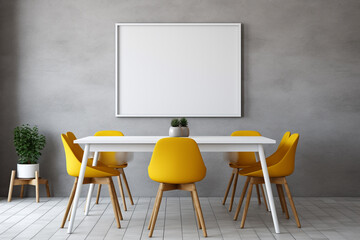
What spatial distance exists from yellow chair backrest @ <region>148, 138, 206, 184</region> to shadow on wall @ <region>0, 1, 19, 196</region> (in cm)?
252

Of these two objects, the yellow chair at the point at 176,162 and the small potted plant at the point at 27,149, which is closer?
the yellow chair at the point at 176,162

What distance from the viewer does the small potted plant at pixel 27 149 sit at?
4371 mm

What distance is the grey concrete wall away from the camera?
4660 millimetres

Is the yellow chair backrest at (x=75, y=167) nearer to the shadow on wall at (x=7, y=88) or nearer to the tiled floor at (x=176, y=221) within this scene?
the tiled floor at (x=176, y=221)

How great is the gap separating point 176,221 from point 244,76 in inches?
80.2

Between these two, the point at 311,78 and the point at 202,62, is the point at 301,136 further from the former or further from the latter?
the point at 202,62

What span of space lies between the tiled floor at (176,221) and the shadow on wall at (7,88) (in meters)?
0.48

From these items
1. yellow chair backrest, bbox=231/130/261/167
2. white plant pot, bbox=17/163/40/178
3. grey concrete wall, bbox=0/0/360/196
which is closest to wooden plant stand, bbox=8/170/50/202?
white plant pot, bbox=17/163/40/178

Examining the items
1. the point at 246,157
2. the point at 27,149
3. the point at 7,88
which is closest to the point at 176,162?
the point at 246,157

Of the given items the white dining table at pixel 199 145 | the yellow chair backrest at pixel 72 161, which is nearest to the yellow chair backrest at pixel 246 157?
the white dining table at pixel 199 145

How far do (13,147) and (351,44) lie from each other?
4271 millimetres

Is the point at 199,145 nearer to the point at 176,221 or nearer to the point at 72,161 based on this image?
the point at 176,221

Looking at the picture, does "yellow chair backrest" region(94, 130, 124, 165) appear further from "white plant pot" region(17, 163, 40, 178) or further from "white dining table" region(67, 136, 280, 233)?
"white dining table" region(67, 136, 280, 233)

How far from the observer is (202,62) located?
4.66 metres
